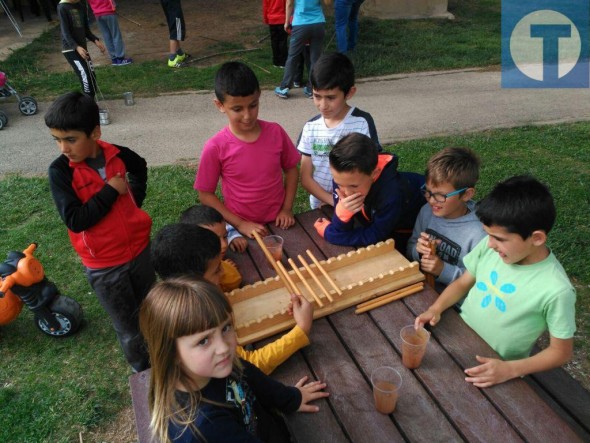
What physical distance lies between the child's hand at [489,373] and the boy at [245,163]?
1.58 m

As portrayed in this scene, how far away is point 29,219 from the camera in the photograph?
17.7 feet

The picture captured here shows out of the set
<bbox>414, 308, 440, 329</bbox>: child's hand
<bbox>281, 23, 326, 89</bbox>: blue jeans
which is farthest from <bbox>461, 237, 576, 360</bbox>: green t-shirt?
<bbox>281, 23, 326, 89</bbox>: blue jeans

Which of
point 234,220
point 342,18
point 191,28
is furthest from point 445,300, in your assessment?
point 191,28

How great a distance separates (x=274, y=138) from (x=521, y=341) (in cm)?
204

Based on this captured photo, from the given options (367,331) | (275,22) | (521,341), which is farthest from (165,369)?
(275,22)

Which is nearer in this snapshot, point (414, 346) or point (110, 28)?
point (414, 346)

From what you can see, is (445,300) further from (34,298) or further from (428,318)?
(34,298)

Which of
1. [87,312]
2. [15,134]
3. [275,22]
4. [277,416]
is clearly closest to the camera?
[277,416]

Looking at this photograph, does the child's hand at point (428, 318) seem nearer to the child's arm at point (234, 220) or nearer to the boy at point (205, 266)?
the boy at point (205, 266)

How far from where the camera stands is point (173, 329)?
65.8 inches

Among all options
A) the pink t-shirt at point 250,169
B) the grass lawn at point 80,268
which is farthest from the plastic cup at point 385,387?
the grass lawn at point 80,268

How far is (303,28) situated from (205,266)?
20.9 ft

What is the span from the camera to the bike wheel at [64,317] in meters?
3.79

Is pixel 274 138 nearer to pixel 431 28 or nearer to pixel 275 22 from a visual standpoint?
pixel 275 22
